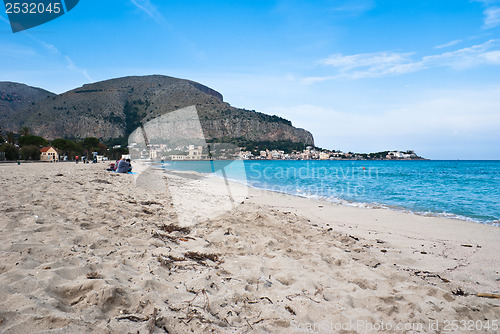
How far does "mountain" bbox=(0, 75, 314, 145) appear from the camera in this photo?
88.4m

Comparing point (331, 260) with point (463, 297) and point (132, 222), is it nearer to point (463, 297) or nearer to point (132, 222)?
point (463, 297)

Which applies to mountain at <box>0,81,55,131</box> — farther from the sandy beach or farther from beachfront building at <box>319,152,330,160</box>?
the sandy beach

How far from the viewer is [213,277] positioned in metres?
2.91

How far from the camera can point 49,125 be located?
3533 inches

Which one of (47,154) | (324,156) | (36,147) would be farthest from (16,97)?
(324,156)

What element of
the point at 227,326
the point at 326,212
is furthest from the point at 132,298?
the point at 326,212

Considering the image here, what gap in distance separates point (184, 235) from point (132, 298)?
230 cm

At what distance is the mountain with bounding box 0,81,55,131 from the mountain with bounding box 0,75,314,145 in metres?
27.8

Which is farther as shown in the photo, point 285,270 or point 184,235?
point 184,235

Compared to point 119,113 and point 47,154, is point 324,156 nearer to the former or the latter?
point 119,113

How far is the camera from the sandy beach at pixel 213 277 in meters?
2.02

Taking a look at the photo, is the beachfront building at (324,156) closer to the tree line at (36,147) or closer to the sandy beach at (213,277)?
the tree line at (36,147)

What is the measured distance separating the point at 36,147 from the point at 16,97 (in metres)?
140

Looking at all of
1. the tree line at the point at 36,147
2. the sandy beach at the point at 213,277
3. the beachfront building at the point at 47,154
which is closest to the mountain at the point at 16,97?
the tree line at the point at 36,147
